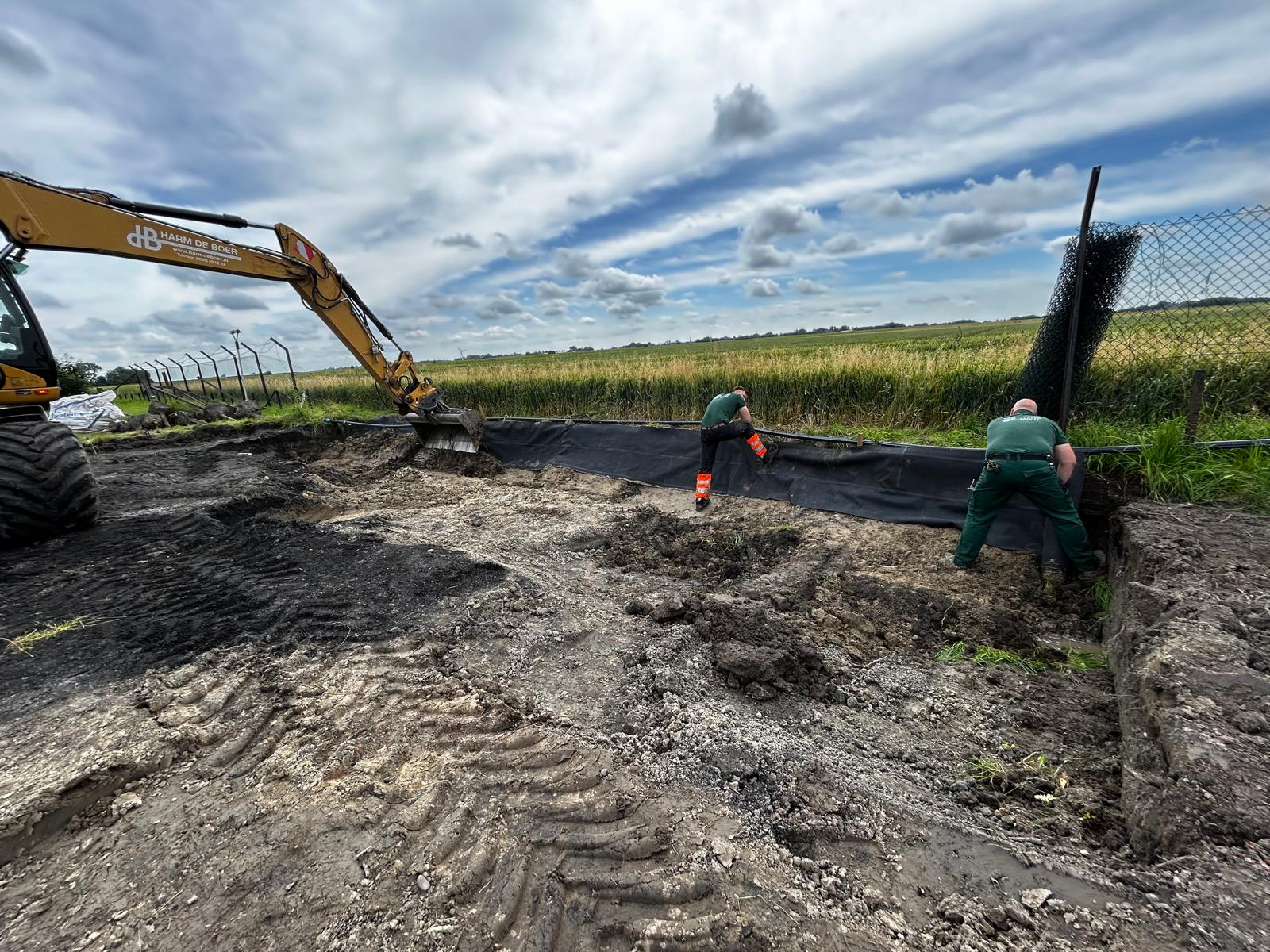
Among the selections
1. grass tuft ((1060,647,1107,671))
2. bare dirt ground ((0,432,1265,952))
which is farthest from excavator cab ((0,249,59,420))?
grass tuft ((1060,647,1107,671))

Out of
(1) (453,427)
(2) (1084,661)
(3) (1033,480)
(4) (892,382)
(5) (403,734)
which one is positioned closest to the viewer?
(5) (403,734)

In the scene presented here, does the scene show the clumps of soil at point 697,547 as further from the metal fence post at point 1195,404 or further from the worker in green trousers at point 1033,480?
the metal fence post at point 1195,404

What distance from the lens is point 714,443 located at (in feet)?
23.9

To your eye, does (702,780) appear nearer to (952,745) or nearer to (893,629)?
(952,745)

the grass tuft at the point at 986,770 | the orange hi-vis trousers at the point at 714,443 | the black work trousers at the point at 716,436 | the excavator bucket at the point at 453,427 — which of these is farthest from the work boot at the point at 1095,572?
the excavator bucket at the point at 453,427

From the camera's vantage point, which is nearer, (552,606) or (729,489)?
(552,606)

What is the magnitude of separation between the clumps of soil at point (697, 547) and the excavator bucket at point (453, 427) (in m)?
4.60

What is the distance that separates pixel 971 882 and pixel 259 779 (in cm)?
292

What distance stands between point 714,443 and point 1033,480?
11.8 feet

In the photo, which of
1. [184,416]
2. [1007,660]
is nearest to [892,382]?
[1007,660]

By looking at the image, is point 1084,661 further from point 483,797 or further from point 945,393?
point 945,393

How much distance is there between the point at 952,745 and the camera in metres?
2.86

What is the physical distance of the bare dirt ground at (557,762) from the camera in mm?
1892

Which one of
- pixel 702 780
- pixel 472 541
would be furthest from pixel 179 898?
pixel 472 541
